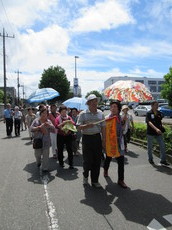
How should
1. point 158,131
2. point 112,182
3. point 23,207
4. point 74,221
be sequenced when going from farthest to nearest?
point 158,131 < point 112,182 < point 23,207 < point 74,221

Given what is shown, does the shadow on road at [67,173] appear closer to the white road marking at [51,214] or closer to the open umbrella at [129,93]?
the white road marking at [51,214]

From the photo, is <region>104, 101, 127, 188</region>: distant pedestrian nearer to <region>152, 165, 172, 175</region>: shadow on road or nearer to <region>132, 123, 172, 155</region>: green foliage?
<region>152, 165, 172, 175</region>: shadow on road

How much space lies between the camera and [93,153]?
593cm

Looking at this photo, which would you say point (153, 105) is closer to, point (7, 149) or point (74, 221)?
point (74, 221)

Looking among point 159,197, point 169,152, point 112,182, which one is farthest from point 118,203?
point 169,152

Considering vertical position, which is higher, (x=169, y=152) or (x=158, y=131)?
(x=158, y=131)

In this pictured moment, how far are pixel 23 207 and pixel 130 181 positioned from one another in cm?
253

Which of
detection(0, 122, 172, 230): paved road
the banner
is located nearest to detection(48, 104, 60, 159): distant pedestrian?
detection(0, 122, 172, 230): paved road

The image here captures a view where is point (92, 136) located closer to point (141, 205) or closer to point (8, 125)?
point (141, 205)

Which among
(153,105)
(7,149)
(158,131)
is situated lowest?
(7,149)

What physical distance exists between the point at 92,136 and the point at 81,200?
1.33 meters

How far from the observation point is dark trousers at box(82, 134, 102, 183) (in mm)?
5883

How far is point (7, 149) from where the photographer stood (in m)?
11.3

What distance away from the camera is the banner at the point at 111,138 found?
19.5 ft
